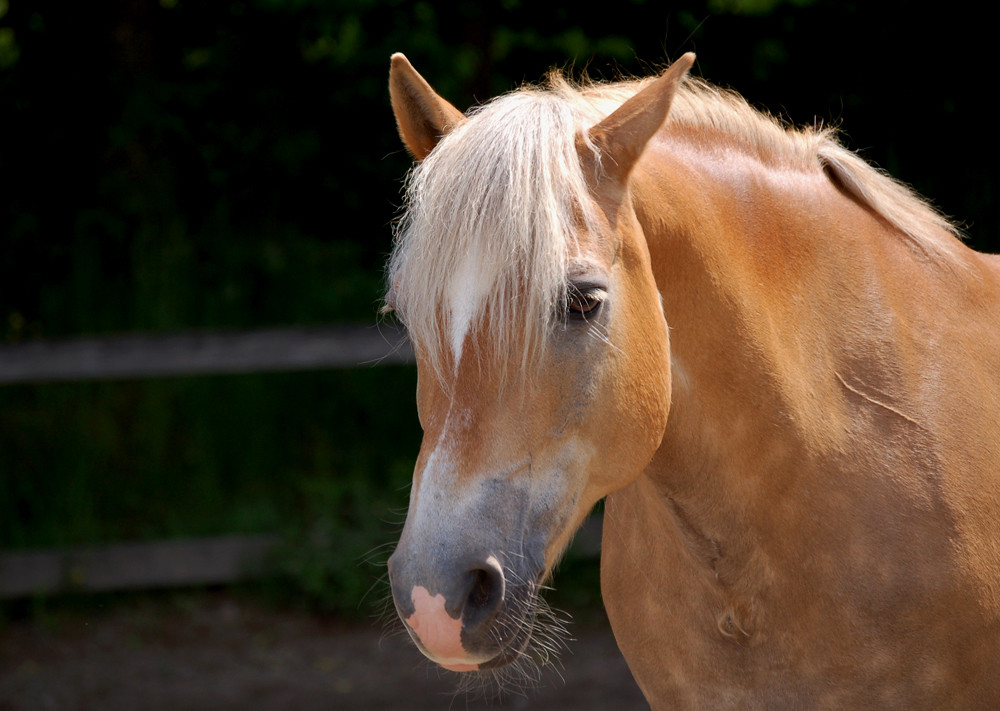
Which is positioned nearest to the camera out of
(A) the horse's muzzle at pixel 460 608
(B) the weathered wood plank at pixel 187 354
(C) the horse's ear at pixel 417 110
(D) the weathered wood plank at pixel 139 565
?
(A) the horse's muzzle at pixel 460 608

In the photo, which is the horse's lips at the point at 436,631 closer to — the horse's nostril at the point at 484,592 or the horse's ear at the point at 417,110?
the horse's nostril at the point at 484,592

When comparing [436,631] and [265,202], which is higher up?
[436,631]

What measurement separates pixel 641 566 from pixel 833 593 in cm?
38

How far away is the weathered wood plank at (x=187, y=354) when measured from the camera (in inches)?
160

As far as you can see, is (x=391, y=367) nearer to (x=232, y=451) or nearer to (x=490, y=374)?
(x=232, y=451)

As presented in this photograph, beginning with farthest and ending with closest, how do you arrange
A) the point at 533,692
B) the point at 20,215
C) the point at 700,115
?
the point at 20,215 → the point at 533,692 → the point at 700,115

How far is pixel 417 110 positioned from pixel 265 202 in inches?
138

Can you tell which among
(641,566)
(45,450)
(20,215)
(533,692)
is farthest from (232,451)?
(641,566)

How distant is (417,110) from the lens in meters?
1.61

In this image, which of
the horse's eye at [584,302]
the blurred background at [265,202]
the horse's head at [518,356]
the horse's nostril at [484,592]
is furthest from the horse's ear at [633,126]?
the blurred background at [265,202]

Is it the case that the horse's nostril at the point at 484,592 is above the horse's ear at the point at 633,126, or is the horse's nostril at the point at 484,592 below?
below

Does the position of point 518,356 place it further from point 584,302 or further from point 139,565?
point 139,565

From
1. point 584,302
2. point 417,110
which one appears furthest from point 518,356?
point 417,110

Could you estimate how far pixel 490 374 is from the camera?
4.43ft
